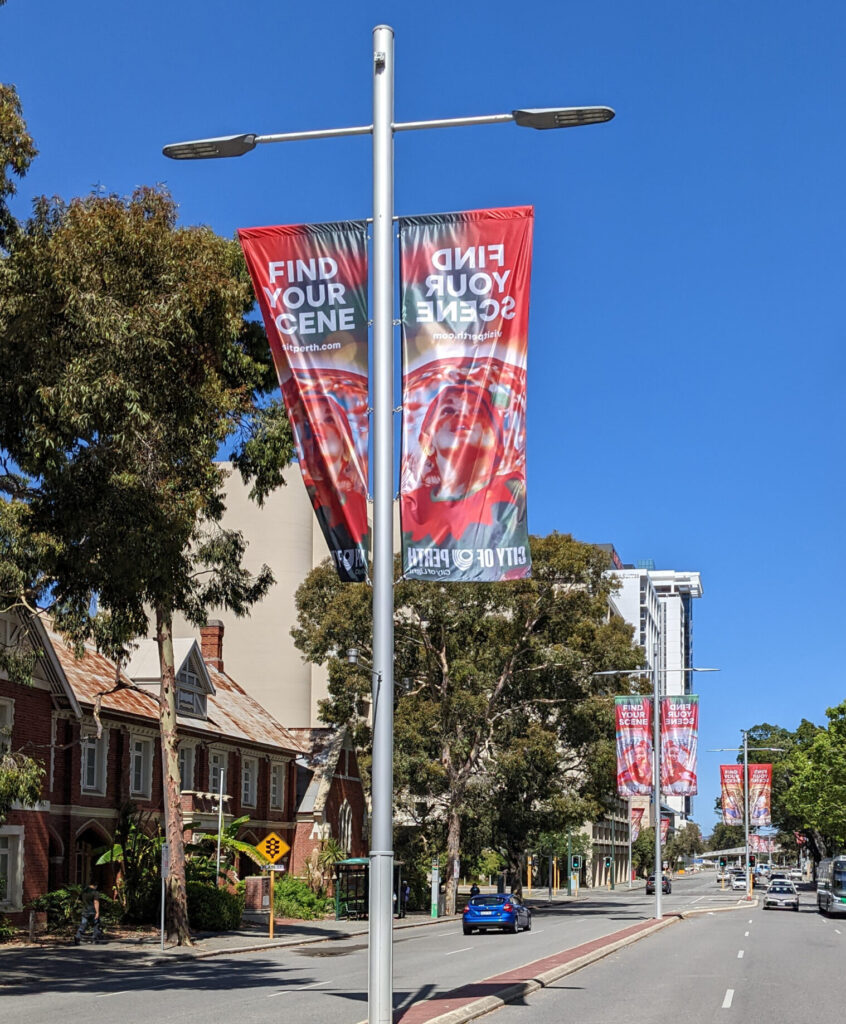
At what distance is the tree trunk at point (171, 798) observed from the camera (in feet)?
112

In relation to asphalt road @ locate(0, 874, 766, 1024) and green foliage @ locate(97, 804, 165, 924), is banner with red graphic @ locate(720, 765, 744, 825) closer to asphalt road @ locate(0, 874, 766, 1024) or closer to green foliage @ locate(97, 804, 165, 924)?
asphalt road @ locate(0, 874, 766, 1024)

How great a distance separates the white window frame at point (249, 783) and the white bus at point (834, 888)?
82.2ft

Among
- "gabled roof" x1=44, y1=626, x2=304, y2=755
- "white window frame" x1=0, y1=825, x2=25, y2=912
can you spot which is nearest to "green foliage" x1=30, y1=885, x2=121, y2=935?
"white window frame" x1=0, y1=825, x2=25, y2=912

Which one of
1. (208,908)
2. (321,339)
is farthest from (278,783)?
(321,339)

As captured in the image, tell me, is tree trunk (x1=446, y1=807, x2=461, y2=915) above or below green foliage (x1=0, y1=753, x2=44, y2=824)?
below

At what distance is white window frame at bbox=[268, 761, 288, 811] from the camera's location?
56.2 meters

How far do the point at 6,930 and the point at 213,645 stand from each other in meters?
29.6

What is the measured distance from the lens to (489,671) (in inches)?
2200

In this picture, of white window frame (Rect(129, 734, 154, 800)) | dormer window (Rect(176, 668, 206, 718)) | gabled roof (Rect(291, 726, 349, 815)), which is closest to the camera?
white window frame (Rect(129, 734, 154, 800))

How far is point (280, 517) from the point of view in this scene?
87.0 metres

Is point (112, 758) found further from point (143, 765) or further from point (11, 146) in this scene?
point (11, 146)

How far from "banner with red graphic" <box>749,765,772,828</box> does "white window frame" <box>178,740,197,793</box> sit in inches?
1232

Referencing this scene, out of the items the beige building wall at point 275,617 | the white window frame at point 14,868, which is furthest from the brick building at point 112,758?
the beige building wall at point 275,617

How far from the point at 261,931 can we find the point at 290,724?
44051 millimetres
